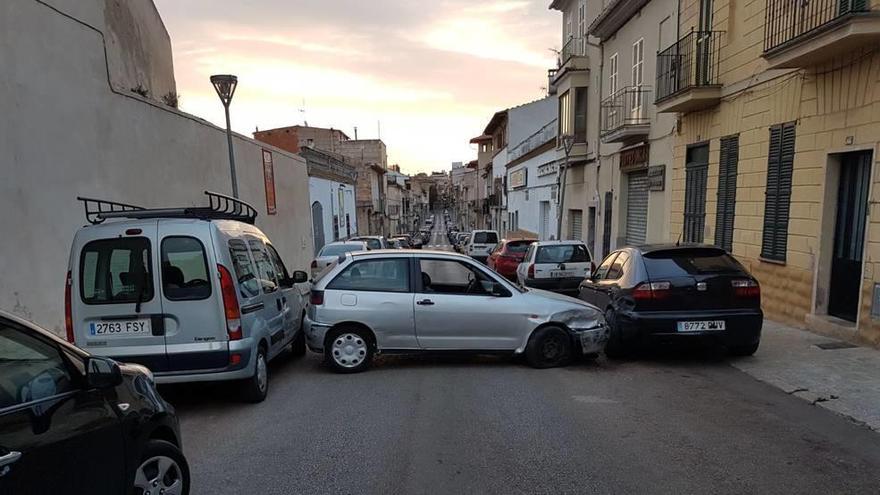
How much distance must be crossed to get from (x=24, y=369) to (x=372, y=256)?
443 centimetres

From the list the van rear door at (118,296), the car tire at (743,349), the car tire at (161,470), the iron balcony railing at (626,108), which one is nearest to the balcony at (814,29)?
the car tire at (743,349)

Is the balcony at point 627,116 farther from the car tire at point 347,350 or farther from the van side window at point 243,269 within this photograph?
the van side window at point 243,269

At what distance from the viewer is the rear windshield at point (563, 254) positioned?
44.7 ft

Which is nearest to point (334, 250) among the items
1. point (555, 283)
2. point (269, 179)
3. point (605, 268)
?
point (269, 179)

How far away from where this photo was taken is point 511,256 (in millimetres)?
17719

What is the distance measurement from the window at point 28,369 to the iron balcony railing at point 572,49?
22.5m

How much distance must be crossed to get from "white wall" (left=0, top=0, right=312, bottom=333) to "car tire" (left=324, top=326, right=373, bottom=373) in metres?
3.86

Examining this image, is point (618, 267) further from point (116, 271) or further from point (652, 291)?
point (116, 271)

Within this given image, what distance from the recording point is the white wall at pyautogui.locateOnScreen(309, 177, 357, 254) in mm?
26413

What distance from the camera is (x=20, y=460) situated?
7.17 feet

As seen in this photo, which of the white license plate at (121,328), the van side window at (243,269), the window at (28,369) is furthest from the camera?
the van side window at (243,269)

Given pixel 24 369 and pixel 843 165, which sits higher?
pixel 843 165

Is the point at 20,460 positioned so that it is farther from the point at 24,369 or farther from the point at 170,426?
the point at 170,426

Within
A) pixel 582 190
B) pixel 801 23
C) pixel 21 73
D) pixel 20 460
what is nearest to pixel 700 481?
pixel 20 460
